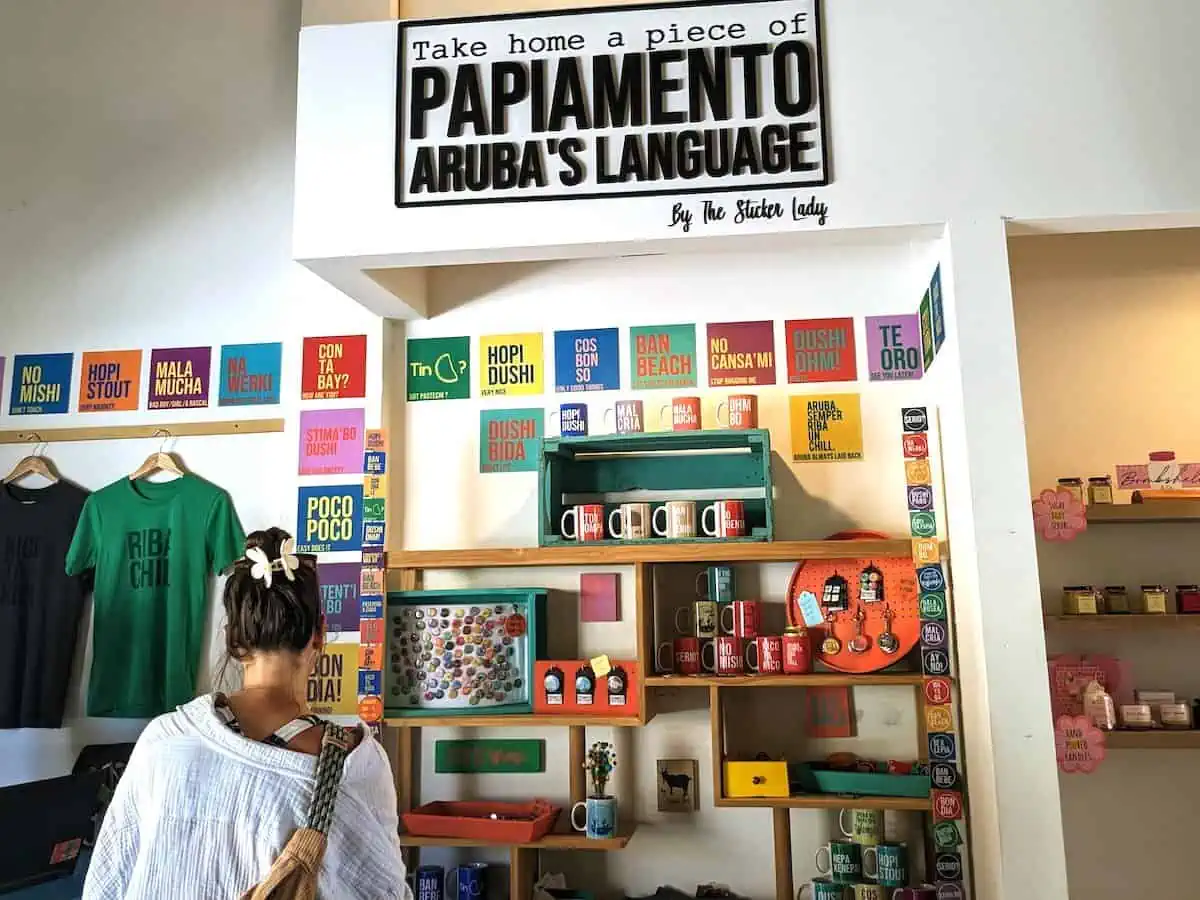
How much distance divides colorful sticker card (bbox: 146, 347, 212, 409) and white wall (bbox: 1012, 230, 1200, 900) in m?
2.78

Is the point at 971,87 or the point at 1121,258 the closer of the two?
the point at 971,87

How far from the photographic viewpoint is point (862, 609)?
2854 mm

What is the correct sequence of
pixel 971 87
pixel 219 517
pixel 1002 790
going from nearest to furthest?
pixel 1002 790
pixel 971 87
pixel 219 517

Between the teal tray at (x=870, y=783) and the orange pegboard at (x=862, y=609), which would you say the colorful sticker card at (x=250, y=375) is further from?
the teal tray at (x=870, y=783)

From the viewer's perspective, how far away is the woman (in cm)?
157

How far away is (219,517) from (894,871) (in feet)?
7.66

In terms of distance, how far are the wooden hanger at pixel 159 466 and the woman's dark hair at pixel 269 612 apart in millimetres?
1672

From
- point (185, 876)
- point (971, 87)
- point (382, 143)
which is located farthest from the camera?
point (382, 143)

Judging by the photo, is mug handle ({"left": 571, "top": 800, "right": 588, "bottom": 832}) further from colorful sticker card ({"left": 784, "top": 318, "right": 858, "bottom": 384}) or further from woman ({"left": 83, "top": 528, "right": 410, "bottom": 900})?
colorful sticker card ({"left": 784, "top": 318, "right": 858, "bottom": 384})

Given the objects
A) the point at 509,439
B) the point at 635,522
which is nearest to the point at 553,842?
the point at 635,522

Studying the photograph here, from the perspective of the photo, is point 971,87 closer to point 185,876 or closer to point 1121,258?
point 1121,258

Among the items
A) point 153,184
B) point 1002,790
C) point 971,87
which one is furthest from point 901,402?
point 153,184

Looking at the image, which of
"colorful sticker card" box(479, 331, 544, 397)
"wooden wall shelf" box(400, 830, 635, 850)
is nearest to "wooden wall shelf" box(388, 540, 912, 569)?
"colorful sticker card" box(479, 331, 544, 397)

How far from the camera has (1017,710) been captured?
7.41 feet
